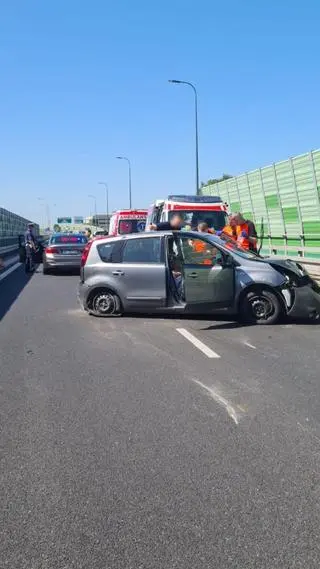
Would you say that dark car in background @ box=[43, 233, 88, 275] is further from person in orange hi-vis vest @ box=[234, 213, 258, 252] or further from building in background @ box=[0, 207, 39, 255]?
person in orange hi-vis vest @ box=[234, 213, 258, 252]

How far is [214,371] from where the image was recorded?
7211 mm

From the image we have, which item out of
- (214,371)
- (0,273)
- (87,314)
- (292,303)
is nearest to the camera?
(214,371)

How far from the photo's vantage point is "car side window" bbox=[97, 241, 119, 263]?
11.4m

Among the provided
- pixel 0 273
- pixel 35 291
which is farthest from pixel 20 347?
pixel 0 273

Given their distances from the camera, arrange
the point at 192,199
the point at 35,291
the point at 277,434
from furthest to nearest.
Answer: the point at 192,199 < the point at 35,291 < the point at 277,434

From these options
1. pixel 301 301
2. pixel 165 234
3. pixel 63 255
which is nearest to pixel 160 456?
pixel 301 301

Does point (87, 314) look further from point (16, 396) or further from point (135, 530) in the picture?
point (135, 530)

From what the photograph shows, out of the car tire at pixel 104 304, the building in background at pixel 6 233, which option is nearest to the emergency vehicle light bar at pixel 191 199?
the car tire at pixel 104 304

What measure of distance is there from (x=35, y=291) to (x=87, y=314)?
501cm

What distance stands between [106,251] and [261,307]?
298 centimetres

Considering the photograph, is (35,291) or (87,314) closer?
(87,314)

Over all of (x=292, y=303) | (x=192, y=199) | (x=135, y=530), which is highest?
(x=192, y=199)

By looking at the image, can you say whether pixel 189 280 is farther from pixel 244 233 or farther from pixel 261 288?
pixel 244 233

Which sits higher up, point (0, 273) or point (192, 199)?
point (192, 199)
